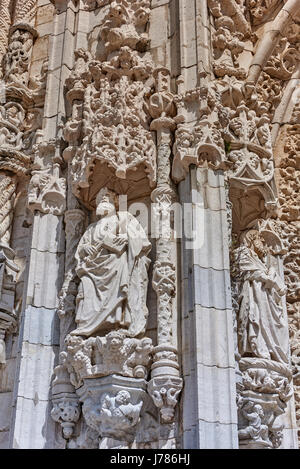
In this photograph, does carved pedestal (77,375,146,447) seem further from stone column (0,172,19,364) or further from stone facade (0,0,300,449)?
stone column (0,172,19,364)

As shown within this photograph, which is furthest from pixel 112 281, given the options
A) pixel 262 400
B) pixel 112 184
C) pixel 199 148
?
pixel 262 400

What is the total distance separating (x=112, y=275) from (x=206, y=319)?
0.81 m

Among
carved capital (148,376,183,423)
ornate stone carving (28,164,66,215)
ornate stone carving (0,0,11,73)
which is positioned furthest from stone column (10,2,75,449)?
ornate stone carving (0,0,11,73)

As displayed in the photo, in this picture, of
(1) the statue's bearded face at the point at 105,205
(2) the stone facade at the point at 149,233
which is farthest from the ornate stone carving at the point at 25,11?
(1) the statue's bearded face at the point at 105,205

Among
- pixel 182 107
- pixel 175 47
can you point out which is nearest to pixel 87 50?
pixel 175 47

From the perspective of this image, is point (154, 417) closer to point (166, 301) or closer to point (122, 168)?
point (166, 301)

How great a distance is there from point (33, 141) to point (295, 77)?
9.67 feet

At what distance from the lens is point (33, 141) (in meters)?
7.44

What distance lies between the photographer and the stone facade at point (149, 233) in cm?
543

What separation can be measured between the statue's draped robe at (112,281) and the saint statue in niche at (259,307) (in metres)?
1.05

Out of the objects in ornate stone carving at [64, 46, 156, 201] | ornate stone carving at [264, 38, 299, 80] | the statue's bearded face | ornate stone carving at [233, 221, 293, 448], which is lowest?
ornate stone carving at [233, 221, 293, 448]

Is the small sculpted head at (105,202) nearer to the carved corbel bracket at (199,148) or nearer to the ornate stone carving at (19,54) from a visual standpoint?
the carved corbel bracket at (199,148)

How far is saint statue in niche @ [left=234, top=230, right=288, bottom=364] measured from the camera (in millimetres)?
6277

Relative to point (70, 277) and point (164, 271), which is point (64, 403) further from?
point (164, 271)
